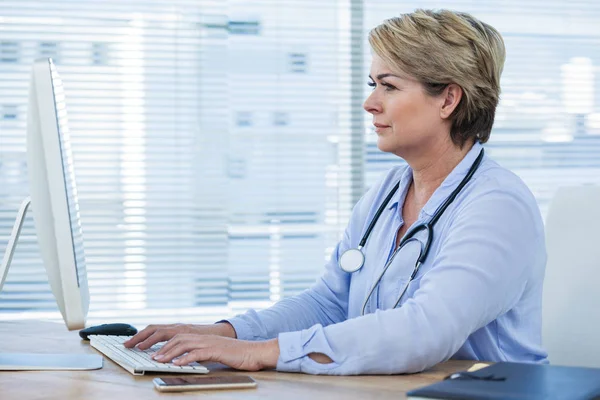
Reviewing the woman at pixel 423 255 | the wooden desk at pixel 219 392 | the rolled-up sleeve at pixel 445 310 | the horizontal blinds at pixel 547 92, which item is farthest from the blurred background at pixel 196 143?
the rolled-up sleeve at pixel 445 310

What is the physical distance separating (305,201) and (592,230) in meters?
1.78

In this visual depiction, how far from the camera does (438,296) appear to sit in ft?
4.49

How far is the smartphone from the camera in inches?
47.1

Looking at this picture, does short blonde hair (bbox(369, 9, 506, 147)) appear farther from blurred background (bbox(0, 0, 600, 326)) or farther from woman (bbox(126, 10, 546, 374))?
blurred background (bbox(0, 0, 600, 326))

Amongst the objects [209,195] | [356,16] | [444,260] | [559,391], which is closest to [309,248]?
[209,195]

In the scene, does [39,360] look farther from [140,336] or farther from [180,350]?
[180,350]

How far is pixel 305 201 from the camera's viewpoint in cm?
347

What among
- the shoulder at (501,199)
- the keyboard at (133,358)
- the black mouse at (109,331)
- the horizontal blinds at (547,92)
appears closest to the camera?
the keyboard at (133,358)

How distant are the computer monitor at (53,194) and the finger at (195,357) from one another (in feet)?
0.57

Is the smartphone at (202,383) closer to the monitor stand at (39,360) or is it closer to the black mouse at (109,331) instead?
the monitor stand at (39,360)

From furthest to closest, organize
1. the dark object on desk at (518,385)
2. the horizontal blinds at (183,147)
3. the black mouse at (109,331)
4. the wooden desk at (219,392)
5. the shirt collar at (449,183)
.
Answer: the horizontal blinds at (183,147)
the black mouse at (109,331)
the shirt collar at (449,183)
the wooden desk at (219,392)
the dark object on desk at (518,385)

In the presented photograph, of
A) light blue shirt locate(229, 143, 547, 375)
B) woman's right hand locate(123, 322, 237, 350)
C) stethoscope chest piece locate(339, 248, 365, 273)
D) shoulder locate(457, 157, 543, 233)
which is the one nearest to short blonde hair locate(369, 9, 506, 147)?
light blue shirt locate(229, 143, 547, 375)

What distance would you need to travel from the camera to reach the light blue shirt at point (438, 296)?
1.34 metres

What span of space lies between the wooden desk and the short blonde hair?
57 centimetres
